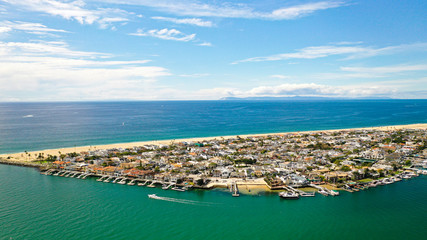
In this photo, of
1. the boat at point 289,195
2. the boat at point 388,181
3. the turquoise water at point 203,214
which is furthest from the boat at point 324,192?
the boat at point 388,181

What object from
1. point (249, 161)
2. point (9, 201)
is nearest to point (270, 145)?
point (249, 161)

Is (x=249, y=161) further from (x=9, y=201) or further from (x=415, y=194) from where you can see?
(x=9, y=201)

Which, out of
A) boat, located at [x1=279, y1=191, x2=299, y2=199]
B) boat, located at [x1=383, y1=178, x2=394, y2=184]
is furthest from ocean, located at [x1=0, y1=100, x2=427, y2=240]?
boat, located at [x1=383, y1=178, x2=394, y2=184]

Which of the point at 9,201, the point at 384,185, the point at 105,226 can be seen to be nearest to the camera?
the point at 105,226

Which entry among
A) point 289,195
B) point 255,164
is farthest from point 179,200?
point 255,164

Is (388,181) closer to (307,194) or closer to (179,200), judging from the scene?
(307,194)

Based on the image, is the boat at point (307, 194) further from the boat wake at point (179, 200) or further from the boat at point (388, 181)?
the boat at point (388, 181)

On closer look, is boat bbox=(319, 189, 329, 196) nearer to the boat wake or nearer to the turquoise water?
the turquoise water

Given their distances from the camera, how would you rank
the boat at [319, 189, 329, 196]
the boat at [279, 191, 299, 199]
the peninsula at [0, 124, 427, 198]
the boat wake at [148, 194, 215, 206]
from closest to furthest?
the boat wake at [148, 194, 215, 206], the boat at [279, 191, 299, 199], the boat at [319, 189, 329, 196], the peninsula at [0, 124, 427, 198]
